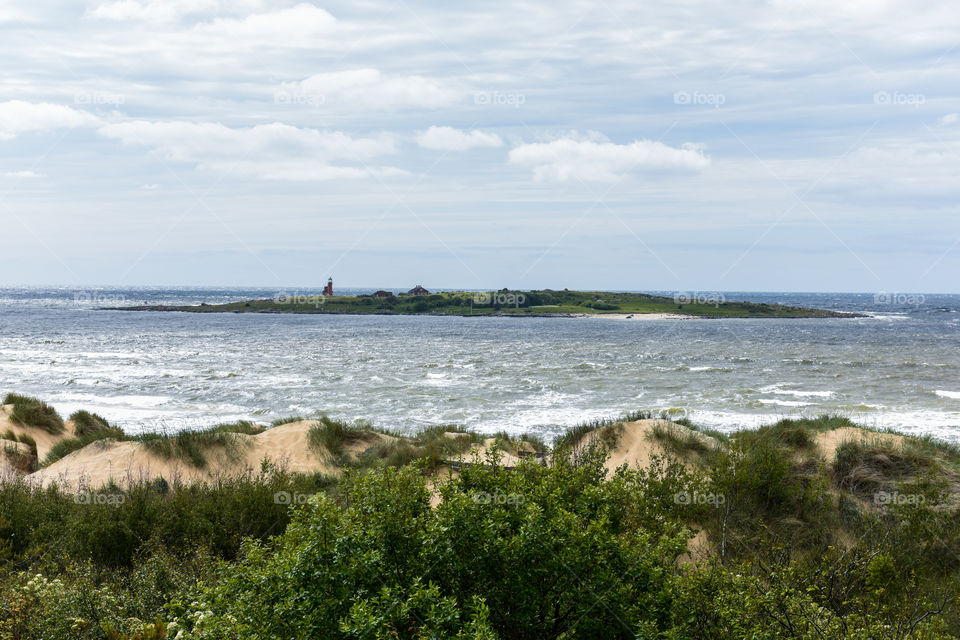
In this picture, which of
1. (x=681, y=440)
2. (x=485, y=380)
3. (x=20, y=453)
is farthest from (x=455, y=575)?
(x=485, y=380)

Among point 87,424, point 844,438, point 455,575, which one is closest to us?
point 455,575

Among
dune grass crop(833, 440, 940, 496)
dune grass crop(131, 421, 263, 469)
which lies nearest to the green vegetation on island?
dune grass crop(131, 421, 263, 469)

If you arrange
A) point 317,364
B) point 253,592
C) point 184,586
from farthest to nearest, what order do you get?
1. point 317,364
2. point 184,586
3. point 253,592

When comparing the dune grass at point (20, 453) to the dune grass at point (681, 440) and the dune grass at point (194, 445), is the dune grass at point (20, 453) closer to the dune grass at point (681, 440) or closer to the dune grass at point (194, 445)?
the dune grass at point (194, 445)

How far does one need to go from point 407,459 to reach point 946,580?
11.0 meters

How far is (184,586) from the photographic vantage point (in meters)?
6.68

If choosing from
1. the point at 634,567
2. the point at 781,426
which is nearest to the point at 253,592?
the point at 634,567

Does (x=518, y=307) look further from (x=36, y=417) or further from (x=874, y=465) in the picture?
(x=874, y=465)

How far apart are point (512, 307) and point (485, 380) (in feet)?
373

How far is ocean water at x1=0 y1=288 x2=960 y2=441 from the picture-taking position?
24656 mm

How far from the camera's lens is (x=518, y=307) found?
148m

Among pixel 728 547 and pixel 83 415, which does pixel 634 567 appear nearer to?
pixel 728 547

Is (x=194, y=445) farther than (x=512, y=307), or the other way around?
(x=512, y=307)

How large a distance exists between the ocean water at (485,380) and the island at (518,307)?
66.8 metres
